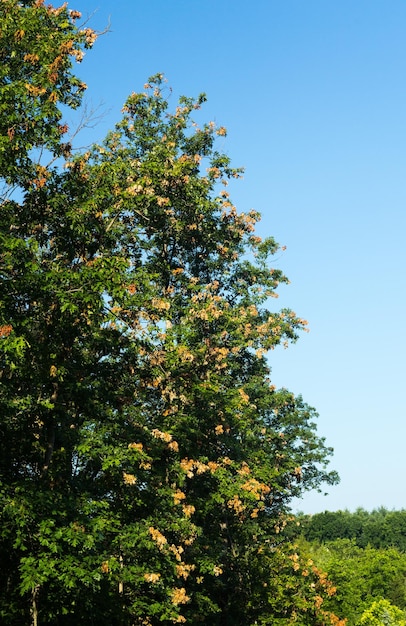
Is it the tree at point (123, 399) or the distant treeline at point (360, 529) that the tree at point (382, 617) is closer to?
the tree at point (123, 399)

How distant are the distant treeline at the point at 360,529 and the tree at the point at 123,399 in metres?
119

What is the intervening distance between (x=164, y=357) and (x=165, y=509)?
15.0 feet

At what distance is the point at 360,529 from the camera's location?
14900 centimetres

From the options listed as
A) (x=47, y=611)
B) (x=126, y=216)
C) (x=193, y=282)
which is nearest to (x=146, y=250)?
(x=193, y=282)

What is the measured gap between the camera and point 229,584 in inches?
1008

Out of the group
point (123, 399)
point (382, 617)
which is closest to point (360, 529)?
point (382, 617)

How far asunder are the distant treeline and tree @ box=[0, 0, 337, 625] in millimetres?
119169

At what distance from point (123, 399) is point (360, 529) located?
485 feet

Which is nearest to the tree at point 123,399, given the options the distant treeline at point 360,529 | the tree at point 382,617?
the tree at point 382,617

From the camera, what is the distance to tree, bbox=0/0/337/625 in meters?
12.1

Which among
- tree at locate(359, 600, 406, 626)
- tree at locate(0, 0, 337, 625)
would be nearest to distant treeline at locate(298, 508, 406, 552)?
tree at locate(359, 600, 406, 626)

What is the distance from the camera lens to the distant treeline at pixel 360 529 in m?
138

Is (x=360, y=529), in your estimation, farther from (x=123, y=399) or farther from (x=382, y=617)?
(x=123, y=399)

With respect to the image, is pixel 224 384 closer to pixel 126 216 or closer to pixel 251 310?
pixel 251 310
